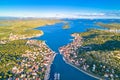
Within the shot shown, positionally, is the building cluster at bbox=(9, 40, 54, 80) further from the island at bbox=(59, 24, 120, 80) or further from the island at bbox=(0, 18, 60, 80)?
the island at bbox=(59, 24, 120, 80)

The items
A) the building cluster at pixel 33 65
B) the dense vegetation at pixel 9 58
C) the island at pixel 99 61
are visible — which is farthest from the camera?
the dense vegetation at pixel 9 58

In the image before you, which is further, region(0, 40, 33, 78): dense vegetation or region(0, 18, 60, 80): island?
region(0, 40, 33, 78): dense vegetation

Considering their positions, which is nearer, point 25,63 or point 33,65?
point 33,65

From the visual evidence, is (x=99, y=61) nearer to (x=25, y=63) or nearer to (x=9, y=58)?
(x=25, y=63)

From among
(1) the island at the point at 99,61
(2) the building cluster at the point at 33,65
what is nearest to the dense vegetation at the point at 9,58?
(2) the building cluster at the point at 33,65

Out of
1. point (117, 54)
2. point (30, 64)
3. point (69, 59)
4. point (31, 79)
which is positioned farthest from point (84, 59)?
point (31, 79)

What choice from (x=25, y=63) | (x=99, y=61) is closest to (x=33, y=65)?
(x=25, y=63)

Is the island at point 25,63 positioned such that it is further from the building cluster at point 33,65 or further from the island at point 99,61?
the island at point 99,61

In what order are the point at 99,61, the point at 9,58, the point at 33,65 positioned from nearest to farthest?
1. the point at 99,61
2. the point at 33,65
3. the point at 9,58

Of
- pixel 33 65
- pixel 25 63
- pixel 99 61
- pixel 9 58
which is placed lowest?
pixel 33 65

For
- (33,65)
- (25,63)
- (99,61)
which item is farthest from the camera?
(25,63)

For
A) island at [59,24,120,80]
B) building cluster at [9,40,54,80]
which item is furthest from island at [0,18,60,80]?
island at [59,24,120,80]

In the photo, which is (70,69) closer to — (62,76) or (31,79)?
(62,76)
